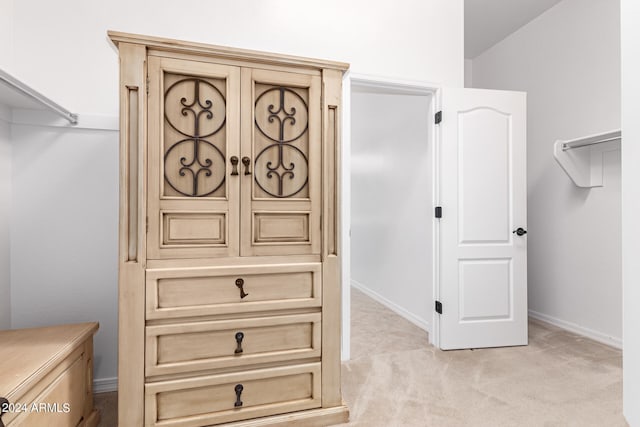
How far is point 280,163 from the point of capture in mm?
1651

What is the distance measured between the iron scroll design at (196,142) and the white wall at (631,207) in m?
1.39

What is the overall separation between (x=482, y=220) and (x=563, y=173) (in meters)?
1.17

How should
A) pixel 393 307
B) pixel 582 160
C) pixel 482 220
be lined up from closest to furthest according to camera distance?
pixel 482 220 < pixel 582 160 < pixel 393 307

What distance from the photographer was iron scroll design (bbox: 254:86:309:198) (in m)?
1.63

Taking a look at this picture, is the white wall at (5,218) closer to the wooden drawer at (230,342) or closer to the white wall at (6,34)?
the white wall at (6,34)

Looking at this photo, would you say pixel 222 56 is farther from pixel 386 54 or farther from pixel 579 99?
pixel 579 99

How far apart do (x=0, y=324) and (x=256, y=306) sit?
53.1 inches

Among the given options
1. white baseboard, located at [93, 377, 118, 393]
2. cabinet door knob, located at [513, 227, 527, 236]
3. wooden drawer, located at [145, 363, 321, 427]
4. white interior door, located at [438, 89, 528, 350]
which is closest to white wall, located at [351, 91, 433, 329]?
white interior door, located at [438, 89, 528, 350]

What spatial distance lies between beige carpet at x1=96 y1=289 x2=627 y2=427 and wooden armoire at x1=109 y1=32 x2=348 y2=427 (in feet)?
1.31

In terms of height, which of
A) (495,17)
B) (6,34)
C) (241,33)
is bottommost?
(6,34)

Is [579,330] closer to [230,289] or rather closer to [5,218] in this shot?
[230,289]

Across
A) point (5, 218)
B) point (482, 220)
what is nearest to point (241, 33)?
point (5, 218)

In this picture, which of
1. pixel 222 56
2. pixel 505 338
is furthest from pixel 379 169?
pixel 222 56

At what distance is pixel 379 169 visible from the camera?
4.25 metres
